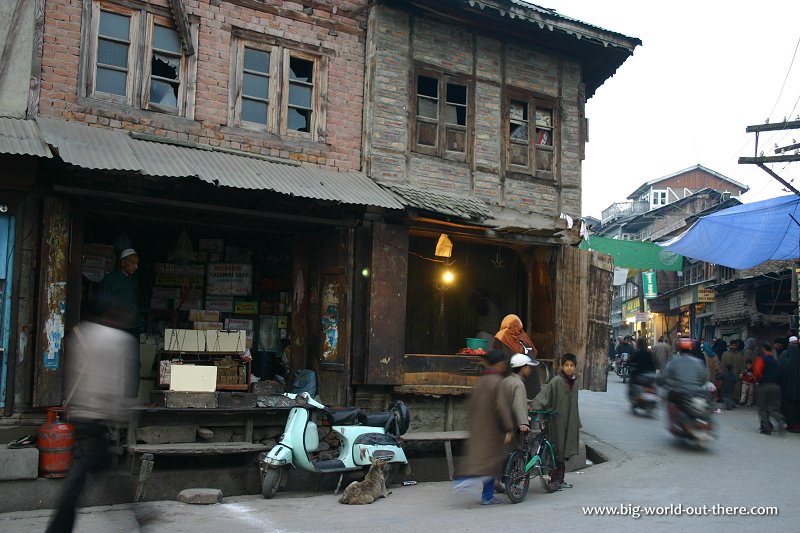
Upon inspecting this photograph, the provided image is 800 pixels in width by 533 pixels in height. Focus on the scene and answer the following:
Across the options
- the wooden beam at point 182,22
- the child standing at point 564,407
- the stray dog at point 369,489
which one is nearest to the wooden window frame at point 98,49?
the wooden beam at point 182,22

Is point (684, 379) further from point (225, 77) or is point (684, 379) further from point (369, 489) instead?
point (225, 77)

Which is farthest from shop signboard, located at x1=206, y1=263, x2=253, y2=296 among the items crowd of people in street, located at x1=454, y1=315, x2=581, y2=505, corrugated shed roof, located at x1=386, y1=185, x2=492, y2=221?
crowd of people in street, located at x1=454, y1=315, x2=581, y2=505

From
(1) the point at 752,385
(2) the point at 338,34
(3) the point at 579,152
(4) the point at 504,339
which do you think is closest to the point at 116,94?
(2) the point at 338,34

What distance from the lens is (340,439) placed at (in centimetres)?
1032

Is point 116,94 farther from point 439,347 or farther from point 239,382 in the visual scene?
point 439,347

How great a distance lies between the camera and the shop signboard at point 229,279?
12953mm

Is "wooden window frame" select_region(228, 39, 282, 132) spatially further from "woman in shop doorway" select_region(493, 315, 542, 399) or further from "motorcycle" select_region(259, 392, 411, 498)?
"woman in shop doorway" select_region(493, 315, 542, 399)

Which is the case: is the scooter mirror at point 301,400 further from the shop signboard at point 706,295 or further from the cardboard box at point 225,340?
the shop signboard at point 706,295

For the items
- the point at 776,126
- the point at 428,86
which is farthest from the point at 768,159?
the point at 428,86

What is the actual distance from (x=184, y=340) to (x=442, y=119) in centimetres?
601

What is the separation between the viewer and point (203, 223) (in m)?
11.8

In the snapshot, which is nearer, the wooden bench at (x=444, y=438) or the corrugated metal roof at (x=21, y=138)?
the corrugated metal roof at (x=21, y=138)

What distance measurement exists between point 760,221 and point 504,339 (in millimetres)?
14025

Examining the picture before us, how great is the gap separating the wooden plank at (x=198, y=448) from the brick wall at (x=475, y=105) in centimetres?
504
